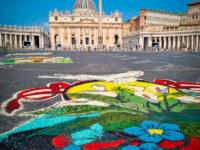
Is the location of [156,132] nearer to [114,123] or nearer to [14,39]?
[114,123]

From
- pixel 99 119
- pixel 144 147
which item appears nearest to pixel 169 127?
pixel 144 147

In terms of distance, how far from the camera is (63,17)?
3342 inches

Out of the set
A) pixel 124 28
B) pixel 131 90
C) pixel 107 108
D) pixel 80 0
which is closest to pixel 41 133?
pixel 107 108

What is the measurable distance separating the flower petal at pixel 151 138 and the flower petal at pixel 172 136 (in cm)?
8

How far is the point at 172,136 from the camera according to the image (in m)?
2.37

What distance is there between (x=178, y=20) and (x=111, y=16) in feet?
129

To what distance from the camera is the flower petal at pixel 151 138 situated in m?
2.29

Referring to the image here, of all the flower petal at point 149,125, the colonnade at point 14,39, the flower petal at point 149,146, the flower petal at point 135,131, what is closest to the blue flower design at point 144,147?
the flower petal at point 149,146

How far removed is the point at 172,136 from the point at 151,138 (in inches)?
12.7

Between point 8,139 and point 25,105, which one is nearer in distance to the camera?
point 8,139

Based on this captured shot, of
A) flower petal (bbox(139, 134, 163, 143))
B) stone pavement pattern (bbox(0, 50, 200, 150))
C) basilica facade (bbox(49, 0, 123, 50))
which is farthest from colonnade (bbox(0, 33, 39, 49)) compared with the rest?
flower petal (bbox(139, 134, 163, 143))

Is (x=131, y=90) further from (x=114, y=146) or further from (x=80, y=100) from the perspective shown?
(x=114, y=146)

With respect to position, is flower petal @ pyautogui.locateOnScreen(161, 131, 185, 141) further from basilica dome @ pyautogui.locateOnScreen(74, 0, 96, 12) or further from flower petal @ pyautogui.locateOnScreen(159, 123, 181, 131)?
basilica dome @ pyautogui.locateOnScreen(74, 0, 96, 12)

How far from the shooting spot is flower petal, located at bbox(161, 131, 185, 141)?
2.32 metres
